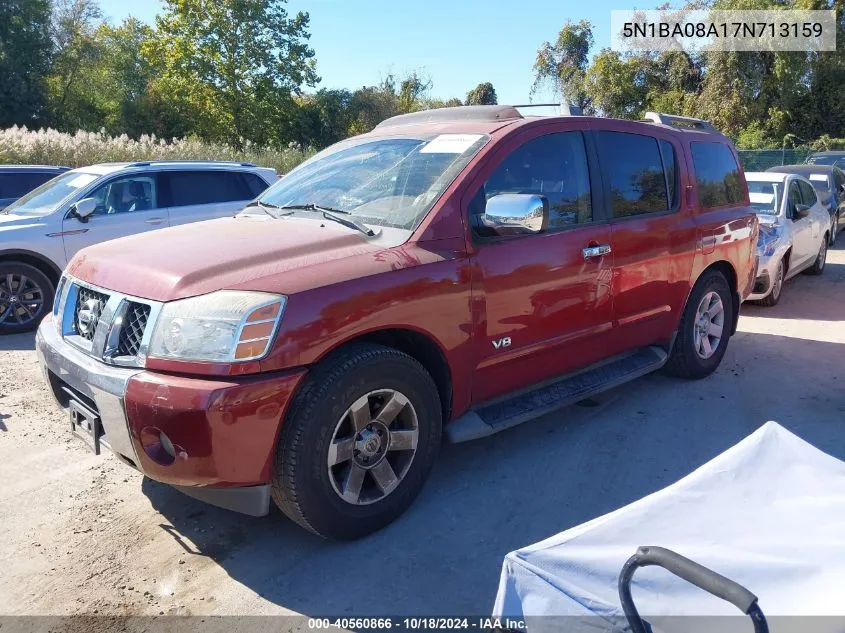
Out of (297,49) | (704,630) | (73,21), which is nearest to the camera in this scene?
(704,630)

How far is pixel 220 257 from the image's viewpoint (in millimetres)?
3041

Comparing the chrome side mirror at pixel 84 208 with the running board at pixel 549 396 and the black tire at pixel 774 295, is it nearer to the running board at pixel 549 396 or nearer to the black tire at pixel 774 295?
the running board at pixel 549 396

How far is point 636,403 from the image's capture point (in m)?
4.98

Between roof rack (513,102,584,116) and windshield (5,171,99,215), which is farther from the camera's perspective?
windshield (5,171,99,215)

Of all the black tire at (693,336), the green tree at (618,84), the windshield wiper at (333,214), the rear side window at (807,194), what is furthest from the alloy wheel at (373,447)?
the green tree at (618,84)

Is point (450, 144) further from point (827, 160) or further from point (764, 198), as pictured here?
point (827, 160)

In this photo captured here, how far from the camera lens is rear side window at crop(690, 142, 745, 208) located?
206 inches

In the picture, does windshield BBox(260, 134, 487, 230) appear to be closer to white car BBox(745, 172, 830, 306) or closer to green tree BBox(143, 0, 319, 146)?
white car BBox(745, 172, 830, 306)

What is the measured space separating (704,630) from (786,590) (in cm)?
26

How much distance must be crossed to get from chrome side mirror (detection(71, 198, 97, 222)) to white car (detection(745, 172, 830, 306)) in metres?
7.74

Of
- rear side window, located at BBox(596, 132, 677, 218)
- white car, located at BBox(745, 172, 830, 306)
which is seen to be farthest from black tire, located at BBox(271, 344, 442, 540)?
white car, located at BBox(745, 172, 830, 306)

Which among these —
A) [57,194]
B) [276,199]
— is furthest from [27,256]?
[276,199]

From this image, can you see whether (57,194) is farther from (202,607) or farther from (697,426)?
(697,426)

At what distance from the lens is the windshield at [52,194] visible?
305 inches
